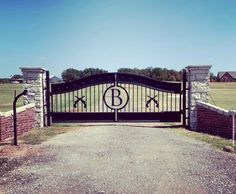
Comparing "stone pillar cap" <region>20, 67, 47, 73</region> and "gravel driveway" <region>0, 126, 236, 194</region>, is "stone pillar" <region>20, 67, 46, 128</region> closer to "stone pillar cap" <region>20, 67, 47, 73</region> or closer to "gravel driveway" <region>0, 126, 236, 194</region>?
"stone pillar cap" <region>20, 67, 47, 73</region>

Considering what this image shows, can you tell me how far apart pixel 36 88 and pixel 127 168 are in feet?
21.3

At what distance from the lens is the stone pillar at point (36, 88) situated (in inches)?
468

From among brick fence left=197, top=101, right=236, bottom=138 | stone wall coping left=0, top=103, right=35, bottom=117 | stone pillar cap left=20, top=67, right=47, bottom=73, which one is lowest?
brick fence left=197, top=101, right=236, bottom=138

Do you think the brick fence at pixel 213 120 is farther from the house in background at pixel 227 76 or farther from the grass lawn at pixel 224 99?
the house in background at pixel 227 76

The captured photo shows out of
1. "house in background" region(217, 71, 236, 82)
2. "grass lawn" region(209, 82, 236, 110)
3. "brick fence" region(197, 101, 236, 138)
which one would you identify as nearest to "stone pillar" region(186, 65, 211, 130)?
"brick fence" region(197, 101, 236, 138)

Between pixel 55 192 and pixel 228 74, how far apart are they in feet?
400

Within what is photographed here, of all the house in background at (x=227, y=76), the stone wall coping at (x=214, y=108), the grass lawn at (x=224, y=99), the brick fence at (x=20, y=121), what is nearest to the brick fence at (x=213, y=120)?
the stone wall coping at (x=214, y=108)

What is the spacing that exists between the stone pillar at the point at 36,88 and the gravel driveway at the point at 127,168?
8.80 ft

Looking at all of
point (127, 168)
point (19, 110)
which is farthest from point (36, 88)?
point (127, 168)

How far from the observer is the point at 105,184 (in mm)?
5535

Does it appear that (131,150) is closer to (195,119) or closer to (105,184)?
(105,184)

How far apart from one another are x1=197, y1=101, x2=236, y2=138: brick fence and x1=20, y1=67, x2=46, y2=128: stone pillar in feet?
18.3

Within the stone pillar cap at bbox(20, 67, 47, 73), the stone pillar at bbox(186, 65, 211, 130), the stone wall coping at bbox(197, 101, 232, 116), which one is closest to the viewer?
the stone wall coping at bbox(197, 101, 232, 116)

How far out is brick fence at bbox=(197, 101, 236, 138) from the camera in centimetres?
995
